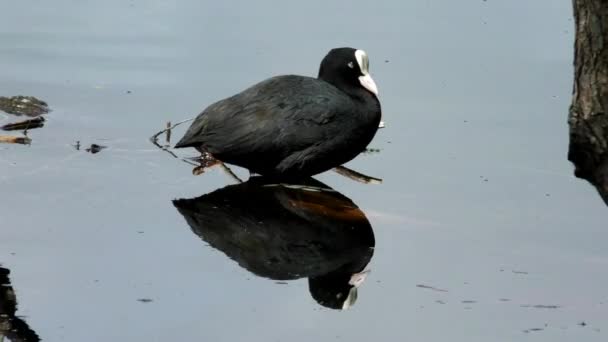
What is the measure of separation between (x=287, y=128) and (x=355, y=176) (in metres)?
0.54

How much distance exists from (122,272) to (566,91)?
376 cm

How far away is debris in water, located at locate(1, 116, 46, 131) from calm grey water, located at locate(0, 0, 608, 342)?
0.21ft

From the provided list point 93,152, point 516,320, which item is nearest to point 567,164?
point 516,320

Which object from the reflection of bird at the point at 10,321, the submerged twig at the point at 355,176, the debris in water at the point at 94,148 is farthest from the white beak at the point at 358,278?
the debris in water at the point at 94,148

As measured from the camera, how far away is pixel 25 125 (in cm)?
763

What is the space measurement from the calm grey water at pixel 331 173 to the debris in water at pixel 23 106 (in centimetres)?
8

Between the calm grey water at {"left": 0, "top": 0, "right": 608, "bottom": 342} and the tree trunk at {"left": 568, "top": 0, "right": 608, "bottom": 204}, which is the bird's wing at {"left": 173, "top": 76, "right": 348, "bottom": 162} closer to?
the calm grey water at {"left": 0, "top": 0, "right": 608, "bottom": 342}

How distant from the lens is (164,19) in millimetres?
9555

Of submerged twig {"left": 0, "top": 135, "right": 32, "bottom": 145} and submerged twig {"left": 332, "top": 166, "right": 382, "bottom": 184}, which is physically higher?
submerged twig {"left": 0, "top": 135, "right": 32, "bottom": 145}

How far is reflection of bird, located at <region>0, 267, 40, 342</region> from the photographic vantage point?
5.02 m

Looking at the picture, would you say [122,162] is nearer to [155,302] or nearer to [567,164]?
[155,302]

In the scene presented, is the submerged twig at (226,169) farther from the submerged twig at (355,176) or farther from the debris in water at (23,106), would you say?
the debris in water at (23,106)

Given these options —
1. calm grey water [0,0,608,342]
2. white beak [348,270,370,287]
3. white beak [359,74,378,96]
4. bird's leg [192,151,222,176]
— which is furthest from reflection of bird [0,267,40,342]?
white beak [359,74,378,96]

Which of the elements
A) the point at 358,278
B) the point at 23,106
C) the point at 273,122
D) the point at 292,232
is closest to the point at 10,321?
the point at 358,278
